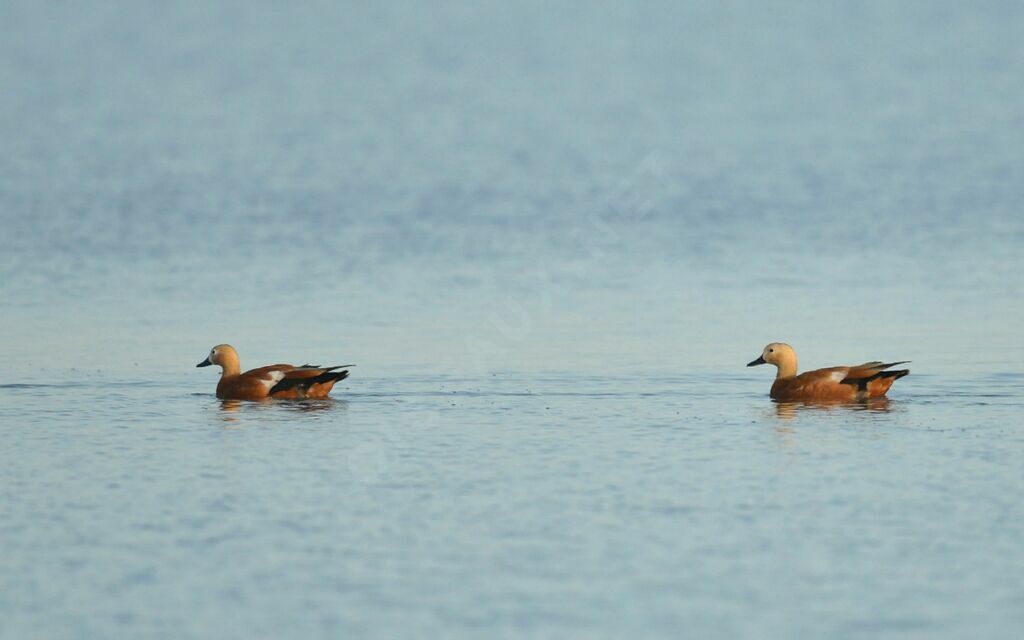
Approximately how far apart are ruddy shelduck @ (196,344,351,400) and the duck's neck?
3771 millimetres

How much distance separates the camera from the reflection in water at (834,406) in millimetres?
15570

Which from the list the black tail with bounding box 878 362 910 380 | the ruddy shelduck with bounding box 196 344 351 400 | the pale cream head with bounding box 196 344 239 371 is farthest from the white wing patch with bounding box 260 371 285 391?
the black tail with bounding box 878 362 910 380

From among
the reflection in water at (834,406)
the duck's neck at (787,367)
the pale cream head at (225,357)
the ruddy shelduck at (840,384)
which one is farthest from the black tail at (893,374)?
the pale cream head at (225,357)

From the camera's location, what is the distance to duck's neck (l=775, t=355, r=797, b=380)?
17.2 m

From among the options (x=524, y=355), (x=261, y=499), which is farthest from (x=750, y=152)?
(x=261, y=499)

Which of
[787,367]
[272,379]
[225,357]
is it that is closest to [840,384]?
[787,367]

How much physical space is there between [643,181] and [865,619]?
1201 inches

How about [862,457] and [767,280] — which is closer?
[862,457]

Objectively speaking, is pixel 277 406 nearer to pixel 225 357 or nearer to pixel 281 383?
pixel 281 383

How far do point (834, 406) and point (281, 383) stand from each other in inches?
182

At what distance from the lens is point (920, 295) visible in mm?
22719

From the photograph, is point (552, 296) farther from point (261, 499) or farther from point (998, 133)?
point (998, 133)

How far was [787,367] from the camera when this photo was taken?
1720 cm

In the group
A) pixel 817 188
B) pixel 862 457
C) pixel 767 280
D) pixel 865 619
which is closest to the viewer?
pixel 865 619
